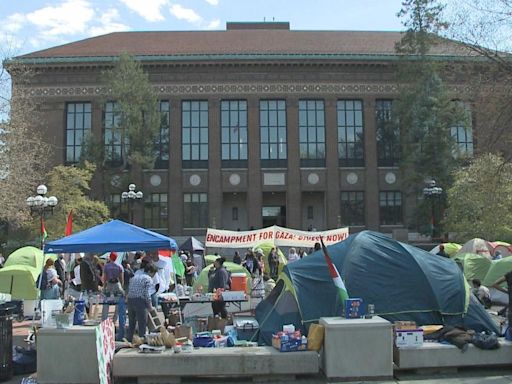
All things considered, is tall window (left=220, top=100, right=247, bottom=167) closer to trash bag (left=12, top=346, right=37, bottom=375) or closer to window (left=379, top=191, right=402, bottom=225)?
window (left=379, top=191, right=402, bottom=225)

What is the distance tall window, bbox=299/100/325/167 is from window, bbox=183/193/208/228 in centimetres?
903

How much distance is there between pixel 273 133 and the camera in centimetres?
5081

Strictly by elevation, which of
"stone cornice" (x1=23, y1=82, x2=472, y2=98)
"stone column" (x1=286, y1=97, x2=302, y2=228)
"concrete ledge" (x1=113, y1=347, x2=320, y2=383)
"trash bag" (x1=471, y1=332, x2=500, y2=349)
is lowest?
"concrete ledge" (x1=113, y1=347, x2=320, y2=383)

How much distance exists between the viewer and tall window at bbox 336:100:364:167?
51.1 metres

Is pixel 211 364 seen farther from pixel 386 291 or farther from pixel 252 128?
pixel 252 128

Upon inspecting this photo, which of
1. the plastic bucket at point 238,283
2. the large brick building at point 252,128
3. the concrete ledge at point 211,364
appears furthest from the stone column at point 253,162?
the concrete ledge at point 211,364

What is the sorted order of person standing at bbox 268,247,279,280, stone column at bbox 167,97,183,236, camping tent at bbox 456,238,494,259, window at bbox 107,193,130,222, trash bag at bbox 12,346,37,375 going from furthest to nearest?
stone column at bbox 167,97,183,236 → window at bbox 107,193,130,222 → person standing at bbox 268,247,279,280 → camping tent at bbox 456,238,494,259 → trash bag at bbox 12,346,37,375

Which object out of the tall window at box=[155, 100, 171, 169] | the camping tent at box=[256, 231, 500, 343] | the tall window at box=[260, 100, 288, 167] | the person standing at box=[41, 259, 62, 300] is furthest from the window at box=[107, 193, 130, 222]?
the camping tent at box=[256, 231, 500, 343]

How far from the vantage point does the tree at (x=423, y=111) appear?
144ft

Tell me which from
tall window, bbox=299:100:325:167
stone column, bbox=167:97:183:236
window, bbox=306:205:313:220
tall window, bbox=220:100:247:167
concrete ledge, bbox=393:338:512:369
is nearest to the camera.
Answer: concrete ledge, bbox=393:338:512:369

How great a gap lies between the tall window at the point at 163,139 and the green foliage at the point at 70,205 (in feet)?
30.8

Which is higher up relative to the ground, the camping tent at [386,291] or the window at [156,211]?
the window at [156,211]

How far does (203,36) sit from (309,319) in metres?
49.2

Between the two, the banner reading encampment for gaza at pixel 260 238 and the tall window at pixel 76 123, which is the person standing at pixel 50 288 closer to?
the banner reading encampment for gaza at pixel 260 238
